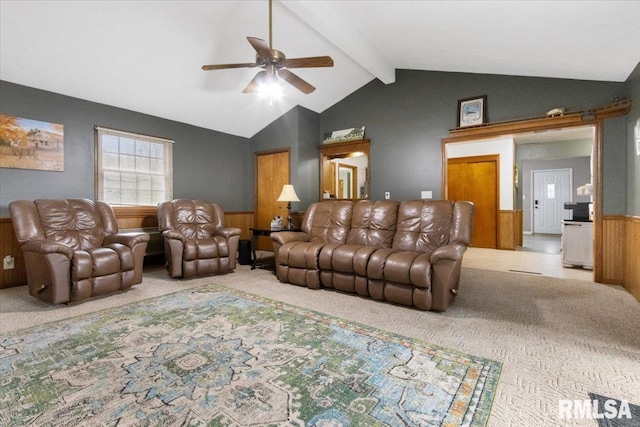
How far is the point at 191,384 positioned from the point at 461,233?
2.76 meters

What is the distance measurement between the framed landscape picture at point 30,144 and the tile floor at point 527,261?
20.3ft

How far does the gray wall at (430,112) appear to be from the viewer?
3.62m

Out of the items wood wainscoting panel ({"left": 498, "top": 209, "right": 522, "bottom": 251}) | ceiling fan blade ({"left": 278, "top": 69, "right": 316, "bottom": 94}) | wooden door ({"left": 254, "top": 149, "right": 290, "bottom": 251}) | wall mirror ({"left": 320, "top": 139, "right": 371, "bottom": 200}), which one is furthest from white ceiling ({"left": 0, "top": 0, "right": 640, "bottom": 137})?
wood wainscoting panel ({"left": 498, "top": 209, "right": 522, "bottom": 251})

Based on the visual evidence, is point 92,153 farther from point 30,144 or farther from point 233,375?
point 233,375

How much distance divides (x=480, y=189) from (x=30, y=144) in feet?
25.6

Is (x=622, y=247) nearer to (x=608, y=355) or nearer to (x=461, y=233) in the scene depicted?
(x=461, y=233)

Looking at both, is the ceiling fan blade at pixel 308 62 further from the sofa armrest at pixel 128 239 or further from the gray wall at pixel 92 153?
the gray wall at pixel 92 153

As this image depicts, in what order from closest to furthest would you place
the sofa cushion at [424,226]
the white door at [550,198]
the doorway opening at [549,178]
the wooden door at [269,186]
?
the sofa cushion at [424,226] < the wooden door at [269,186] < the doorway opening at [549,178] < the white door at [550,198]

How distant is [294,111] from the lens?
18.4ft

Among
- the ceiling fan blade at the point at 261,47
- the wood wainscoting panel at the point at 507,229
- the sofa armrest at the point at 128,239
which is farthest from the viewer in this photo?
the wood wainscoting panel at the point at 507,229

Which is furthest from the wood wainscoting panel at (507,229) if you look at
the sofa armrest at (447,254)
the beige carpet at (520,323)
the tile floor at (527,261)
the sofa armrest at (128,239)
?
the sofa armrest at (128,239)

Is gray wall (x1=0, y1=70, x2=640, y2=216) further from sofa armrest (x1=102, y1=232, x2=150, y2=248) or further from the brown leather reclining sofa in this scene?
the brown leather reclining sofa

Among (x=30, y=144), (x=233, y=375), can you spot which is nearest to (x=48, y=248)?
(x=30, y=144)

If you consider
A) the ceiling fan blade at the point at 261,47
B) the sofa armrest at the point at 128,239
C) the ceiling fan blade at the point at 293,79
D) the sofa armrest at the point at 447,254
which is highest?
the ceiling fan blade at the point at 261,47
